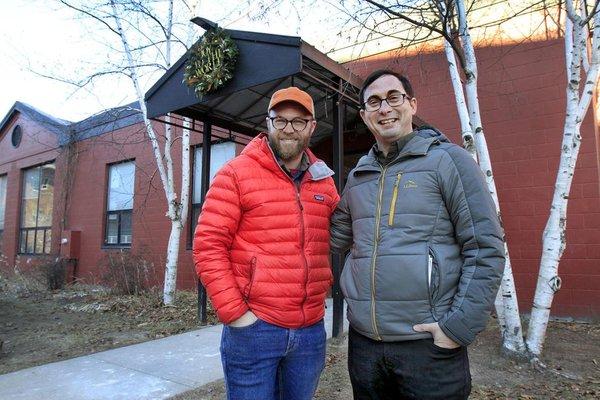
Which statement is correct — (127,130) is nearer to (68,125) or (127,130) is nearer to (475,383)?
(68,125)

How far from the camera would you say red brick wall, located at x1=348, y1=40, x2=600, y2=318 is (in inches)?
227

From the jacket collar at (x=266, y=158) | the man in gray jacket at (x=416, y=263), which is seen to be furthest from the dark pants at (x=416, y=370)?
the jacket collar at (x=266, y=158)

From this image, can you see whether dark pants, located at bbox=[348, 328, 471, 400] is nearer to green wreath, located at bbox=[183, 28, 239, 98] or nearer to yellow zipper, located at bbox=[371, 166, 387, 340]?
yellow zipper, located at bbox=[371, 166, 387, 340]

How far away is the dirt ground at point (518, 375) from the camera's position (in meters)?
3.46

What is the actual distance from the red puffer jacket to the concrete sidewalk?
1978 mm

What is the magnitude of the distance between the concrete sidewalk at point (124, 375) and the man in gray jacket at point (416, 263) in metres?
2.33

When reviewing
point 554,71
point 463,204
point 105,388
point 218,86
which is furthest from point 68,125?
point 463,204

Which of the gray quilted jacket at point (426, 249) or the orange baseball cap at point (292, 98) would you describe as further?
the orange baseball cap at point (292, 98)

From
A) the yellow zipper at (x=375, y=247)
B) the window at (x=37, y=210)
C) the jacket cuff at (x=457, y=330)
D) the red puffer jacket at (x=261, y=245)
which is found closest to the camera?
the jacket cuff at (x=457, y=330)

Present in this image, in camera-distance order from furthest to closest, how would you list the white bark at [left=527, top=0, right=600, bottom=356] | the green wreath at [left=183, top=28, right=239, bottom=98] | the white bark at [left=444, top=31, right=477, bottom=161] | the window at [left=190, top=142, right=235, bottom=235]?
the window at [left=190, top=142, right=235, bottom=235] < the green wreath at [left=183, top=28, right=239, bottom=98] < the white bark at [left=444, top=31, right=477, bottom=161] < the white bark at [left=527, top=0, right=600, bottom=356]

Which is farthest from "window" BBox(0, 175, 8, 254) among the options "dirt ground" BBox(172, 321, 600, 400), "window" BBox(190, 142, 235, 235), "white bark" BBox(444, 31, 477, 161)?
"white bark" BBox(444, 31, 477, 161)

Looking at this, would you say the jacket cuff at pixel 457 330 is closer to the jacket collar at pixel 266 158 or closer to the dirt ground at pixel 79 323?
the jacket collar at pixel 266 158

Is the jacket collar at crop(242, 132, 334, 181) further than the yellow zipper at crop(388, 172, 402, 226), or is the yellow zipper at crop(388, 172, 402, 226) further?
the jacket collar at crop(242, 132, 334, 181)

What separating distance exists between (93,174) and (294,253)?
12.7 meters
